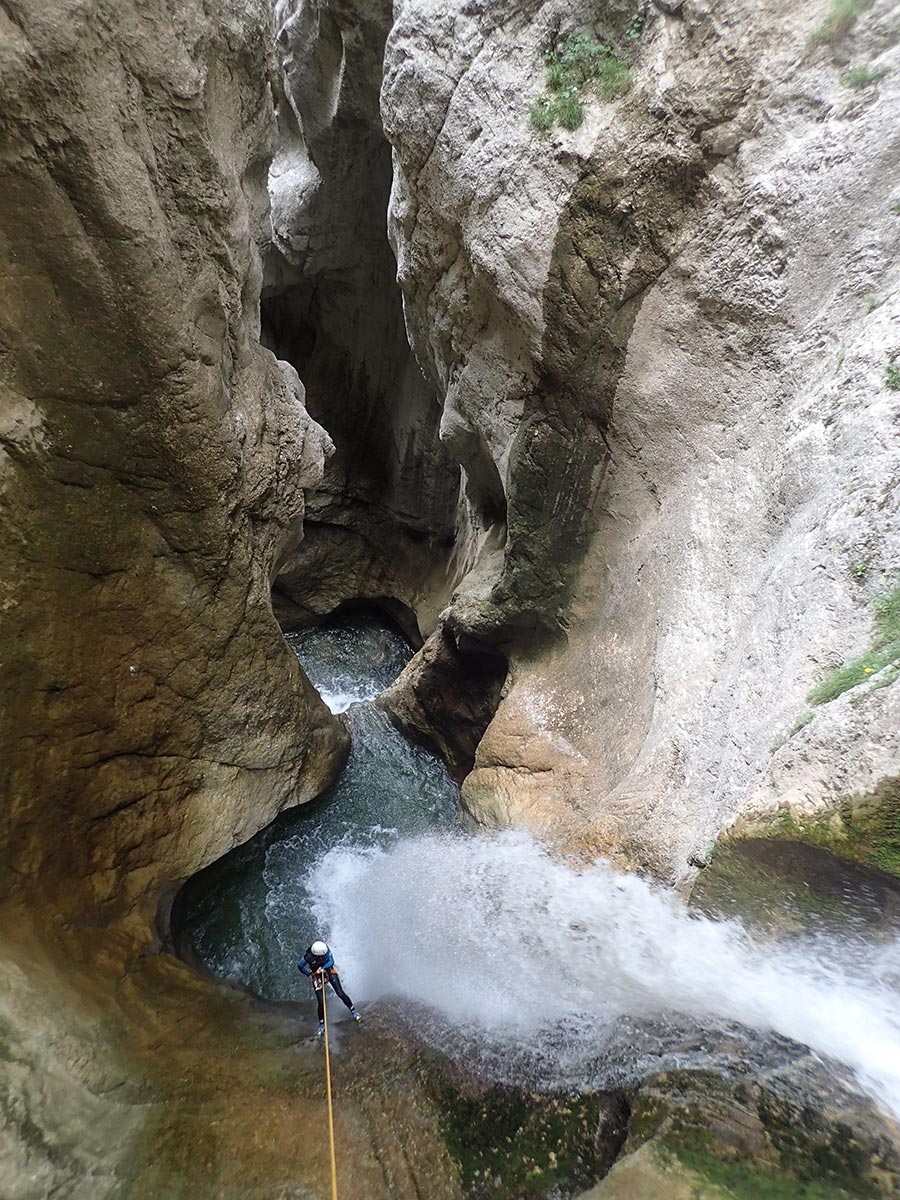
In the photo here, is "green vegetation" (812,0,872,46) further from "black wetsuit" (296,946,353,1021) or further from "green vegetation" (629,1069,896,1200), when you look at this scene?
"black wetsuit" (296,946,353,1021)

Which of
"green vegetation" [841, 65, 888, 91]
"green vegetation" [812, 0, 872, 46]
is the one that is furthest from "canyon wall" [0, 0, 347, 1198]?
"green vegetation" [841, 65, 888, 91]

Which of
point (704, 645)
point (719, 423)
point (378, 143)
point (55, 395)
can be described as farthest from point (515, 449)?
point (378, 143)

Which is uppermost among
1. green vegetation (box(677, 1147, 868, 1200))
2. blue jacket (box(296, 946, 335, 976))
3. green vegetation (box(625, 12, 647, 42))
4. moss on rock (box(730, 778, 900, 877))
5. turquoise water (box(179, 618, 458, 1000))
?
green vegetation (box(625, 12, 647, 42))

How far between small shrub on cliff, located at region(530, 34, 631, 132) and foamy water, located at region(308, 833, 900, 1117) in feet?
20.2

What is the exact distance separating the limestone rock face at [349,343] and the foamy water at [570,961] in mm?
5824

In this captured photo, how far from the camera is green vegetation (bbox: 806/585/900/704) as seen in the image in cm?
285

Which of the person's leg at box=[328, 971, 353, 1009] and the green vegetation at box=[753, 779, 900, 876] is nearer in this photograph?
the green vegetation at box=[753, 779, 900, 876]

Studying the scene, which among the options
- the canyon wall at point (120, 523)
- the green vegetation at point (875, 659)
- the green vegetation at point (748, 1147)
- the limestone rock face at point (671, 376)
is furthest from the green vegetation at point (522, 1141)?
the green vegetation at point (875, 659)

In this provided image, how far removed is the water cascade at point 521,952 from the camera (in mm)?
3016

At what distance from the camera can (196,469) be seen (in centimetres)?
499

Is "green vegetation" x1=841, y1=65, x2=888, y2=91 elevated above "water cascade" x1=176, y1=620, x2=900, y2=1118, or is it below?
above

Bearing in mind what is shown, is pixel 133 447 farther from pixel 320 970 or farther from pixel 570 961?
pixel 570 961

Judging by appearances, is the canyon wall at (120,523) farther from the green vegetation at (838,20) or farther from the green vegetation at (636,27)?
the green vegetation at (838,20)

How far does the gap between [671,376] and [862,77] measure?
219 cm
